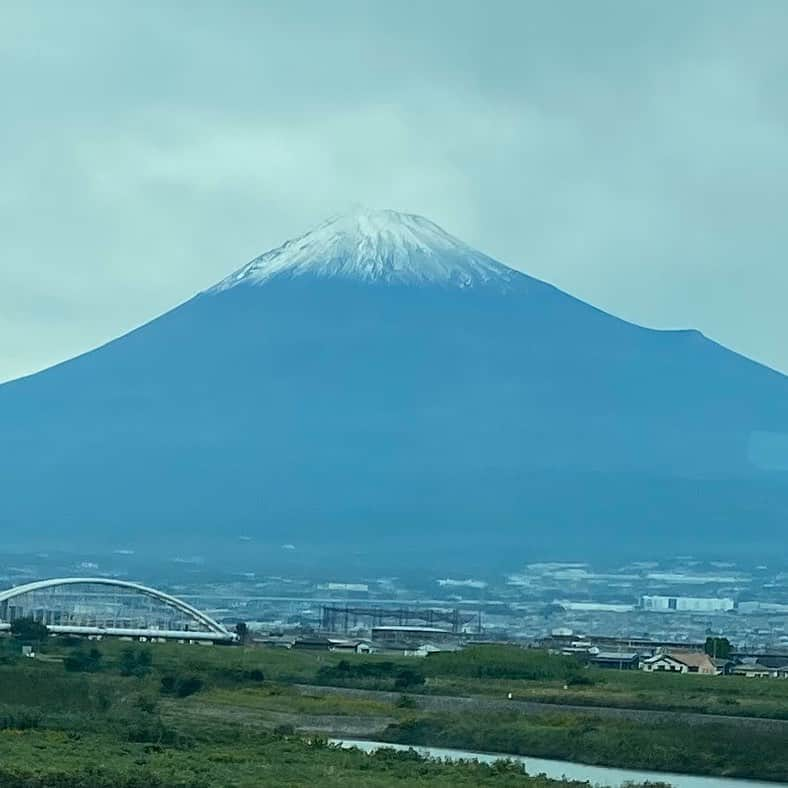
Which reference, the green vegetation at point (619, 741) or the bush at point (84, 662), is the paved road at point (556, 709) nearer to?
the green vegetation at point (619, 741)

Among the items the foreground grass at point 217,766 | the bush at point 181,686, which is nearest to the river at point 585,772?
the foreground grass at point 217,766

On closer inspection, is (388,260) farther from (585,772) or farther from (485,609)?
(585,772)

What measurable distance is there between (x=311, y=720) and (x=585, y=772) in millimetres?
5173

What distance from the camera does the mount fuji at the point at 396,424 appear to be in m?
95.6

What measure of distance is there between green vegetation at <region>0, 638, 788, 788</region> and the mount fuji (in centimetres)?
5507

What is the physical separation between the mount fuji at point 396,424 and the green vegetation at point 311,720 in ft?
181

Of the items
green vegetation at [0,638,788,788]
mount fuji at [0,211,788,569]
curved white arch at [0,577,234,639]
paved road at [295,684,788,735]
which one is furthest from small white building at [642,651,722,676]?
mount fuji at [0,211,788,569]

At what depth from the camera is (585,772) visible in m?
22.8

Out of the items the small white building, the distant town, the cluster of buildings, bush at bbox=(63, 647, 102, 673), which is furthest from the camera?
the distant town

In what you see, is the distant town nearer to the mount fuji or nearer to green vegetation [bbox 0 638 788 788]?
green vegetation [bbox 0 638 788 788]

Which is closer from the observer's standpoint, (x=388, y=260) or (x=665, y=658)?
(x=665, y=658)

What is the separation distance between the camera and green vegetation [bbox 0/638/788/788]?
19078 mm

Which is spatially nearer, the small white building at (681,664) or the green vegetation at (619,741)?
the green vegetation at (619,741)

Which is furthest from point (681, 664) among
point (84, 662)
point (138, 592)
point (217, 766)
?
point (217, 766)
